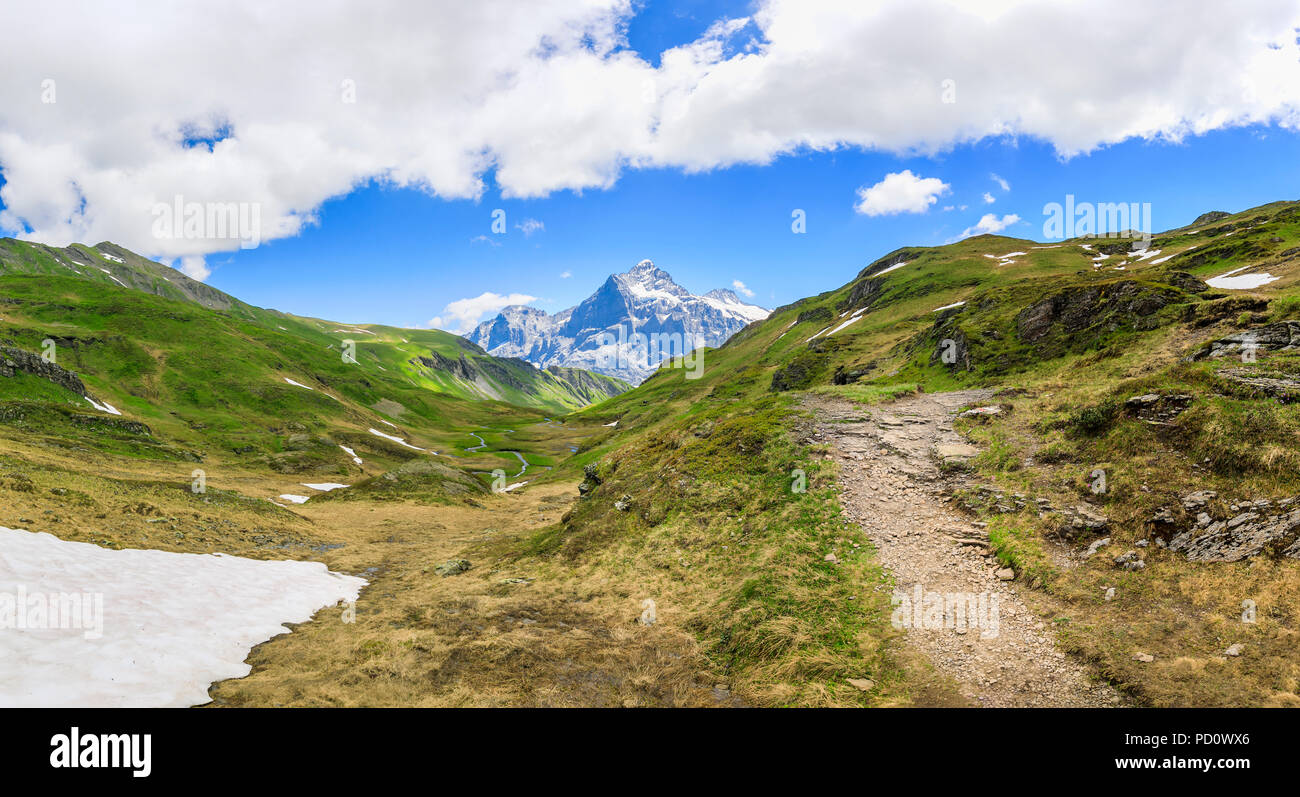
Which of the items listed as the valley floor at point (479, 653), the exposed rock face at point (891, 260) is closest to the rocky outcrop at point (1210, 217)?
the exposed rock face at point (891, 260)

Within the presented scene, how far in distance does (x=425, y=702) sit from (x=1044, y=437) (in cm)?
2728

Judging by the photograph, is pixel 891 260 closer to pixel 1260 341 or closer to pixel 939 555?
pixel 1260 341

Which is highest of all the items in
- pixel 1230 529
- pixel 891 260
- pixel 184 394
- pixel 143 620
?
pixel 891 260

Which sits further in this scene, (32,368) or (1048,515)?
(32,368)

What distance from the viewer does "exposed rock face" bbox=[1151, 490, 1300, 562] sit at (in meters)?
12.3

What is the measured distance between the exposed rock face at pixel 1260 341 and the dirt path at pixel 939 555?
Result: 425 inches

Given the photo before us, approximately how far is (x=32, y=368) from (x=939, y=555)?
11552 cm

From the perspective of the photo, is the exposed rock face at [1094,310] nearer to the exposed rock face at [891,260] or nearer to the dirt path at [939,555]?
the dirt path at [939,555]

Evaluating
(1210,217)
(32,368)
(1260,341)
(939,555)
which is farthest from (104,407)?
(1210,217)

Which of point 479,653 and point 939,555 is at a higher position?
point 939,555

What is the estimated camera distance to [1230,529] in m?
13.2

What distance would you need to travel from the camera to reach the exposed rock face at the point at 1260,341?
21.6m
